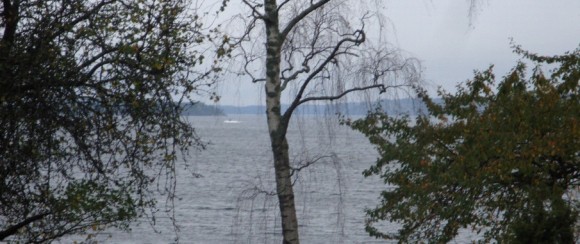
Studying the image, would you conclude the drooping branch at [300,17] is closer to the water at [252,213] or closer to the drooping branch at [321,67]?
the drooping branch at [321,67]

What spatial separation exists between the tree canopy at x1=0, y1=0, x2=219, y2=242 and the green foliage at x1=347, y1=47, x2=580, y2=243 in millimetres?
3926

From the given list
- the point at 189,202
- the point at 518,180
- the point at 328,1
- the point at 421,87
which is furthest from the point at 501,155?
the point at 189,202

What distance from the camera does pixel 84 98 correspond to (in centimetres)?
1066

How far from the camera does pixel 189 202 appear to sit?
62094mm

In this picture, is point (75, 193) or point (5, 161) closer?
point (5, 161)

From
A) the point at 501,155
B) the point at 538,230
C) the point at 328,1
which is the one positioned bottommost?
the point at 538,230

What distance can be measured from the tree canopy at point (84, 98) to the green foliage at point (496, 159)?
3926mm

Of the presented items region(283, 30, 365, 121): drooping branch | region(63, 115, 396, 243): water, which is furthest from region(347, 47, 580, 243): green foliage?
region(63, 115, 396, 243): water

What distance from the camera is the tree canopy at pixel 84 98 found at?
9883 mm

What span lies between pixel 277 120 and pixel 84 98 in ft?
15.4

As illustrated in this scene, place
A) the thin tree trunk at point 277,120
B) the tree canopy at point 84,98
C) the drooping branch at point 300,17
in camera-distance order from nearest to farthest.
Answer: the tree canopy at point 84,98 → the drooping branch at point 300,17 → the thin tree trunk at point 277,120

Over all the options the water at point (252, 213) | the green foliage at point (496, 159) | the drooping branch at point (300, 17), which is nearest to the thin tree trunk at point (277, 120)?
the drooping branch at point (300, 17)

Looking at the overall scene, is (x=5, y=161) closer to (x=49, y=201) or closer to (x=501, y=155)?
(x=49, y=201)

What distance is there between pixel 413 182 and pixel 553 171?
2.29 metres
